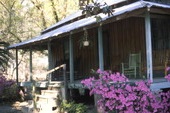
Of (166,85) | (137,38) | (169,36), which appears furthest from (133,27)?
(166,85)

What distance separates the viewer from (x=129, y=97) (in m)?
7.66

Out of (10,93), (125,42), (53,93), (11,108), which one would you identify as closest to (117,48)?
(125,42)

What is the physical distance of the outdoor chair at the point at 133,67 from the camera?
1279 centimetres

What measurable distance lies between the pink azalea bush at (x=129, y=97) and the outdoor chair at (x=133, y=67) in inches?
180

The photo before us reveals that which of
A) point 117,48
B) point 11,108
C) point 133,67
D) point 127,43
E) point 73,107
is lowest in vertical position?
point 11,108

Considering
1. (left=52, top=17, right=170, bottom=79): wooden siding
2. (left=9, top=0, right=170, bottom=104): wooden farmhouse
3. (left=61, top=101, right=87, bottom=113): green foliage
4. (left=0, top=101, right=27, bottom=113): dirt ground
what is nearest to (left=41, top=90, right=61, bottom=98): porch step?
(left=9, top=0, right=170, bottom=104): wooden farmhouse

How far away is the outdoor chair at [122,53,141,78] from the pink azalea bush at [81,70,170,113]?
4.57 meters

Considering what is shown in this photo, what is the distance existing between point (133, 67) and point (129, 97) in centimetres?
534

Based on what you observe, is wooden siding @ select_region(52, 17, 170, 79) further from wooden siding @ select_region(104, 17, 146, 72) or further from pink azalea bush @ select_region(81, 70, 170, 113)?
pink azalea bush @ select_region(81, 70, 170, 113)

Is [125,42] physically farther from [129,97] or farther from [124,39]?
[129,97]

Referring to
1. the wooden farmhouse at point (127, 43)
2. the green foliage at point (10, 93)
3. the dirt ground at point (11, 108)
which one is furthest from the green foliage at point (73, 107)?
the green foliage at point (10, 93)

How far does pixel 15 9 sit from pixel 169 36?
19435 mm

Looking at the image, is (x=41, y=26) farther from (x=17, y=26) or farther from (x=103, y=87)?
(x=103, y=87)

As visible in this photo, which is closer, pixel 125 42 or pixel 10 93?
pixel 125 42
